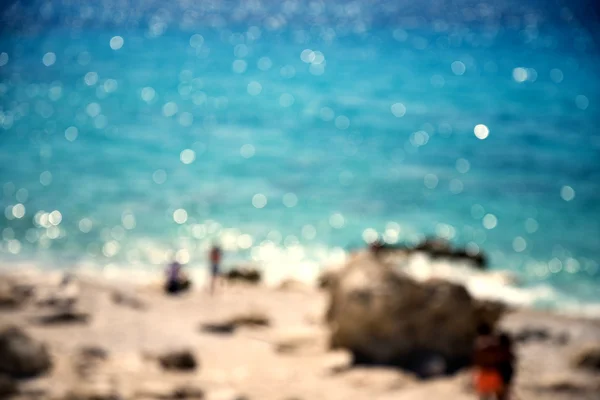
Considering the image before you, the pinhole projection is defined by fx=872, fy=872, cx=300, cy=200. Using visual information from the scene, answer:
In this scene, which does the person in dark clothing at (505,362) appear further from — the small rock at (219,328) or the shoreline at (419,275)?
the shoreline at (419,275)

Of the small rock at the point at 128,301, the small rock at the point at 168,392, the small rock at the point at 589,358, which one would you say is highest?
the small rock at the point at 128,301

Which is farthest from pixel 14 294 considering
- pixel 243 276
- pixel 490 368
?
pixel 490 368

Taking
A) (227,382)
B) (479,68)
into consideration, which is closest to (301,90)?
(479,68)

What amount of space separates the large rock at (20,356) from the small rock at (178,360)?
6.55ft

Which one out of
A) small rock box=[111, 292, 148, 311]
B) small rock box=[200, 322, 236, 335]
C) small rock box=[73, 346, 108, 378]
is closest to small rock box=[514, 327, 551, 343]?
small rock box=[200, 322, 236, 335]

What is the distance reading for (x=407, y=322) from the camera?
14.9 m

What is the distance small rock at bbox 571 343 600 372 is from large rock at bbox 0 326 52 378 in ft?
28.7

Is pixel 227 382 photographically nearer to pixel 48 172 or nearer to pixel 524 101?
pixel 48 172

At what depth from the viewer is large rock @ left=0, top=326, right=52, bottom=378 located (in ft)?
41.6

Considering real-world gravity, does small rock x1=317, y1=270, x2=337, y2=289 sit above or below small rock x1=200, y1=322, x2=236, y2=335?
above

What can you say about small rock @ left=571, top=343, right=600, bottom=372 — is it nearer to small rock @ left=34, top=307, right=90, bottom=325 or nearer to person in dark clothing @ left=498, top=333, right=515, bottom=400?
person in dark clothing @ left=498, top=333, right=515, bottom=400

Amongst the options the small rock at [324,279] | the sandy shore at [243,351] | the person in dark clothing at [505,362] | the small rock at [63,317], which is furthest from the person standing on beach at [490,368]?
the small rock at [324,279]

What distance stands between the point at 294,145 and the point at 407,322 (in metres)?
23.2

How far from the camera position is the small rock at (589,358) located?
1473 cm
